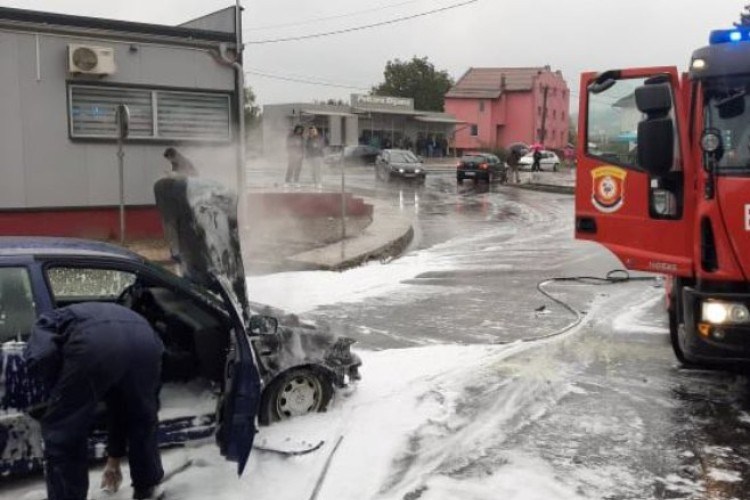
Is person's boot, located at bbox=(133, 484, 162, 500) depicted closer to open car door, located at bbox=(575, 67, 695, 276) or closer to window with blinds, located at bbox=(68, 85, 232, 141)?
open car door, located at bbox=(575, 67, 695, 276)

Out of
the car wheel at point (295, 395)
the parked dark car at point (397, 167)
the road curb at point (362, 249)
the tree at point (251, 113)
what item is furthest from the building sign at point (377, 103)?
the car wheel at point (295, 395)

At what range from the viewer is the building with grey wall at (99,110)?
41.1 ft

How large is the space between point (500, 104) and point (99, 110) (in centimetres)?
6026

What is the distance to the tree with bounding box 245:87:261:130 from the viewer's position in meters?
24.3

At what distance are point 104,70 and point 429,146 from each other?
4951 centimetres

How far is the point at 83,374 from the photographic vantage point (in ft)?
11.7

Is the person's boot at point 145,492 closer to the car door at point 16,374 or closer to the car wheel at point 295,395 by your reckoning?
the car door at point 16,374

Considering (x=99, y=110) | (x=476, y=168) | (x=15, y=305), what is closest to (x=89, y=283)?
(x=15, y=305)

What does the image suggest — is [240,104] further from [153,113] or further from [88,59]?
[88,59]

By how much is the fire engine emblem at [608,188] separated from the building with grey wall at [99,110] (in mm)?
9242

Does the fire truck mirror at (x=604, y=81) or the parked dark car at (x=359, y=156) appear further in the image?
the parked dark car at (x=359, y=156)

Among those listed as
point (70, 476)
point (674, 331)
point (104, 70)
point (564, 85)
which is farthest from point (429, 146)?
point (70, 476)

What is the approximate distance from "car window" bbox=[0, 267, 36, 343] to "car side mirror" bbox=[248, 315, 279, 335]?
1.42 meters

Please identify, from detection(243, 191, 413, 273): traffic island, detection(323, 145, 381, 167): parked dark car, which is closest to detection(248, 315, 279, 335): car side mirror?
detection(243, 191, 413, 273): traffic island
